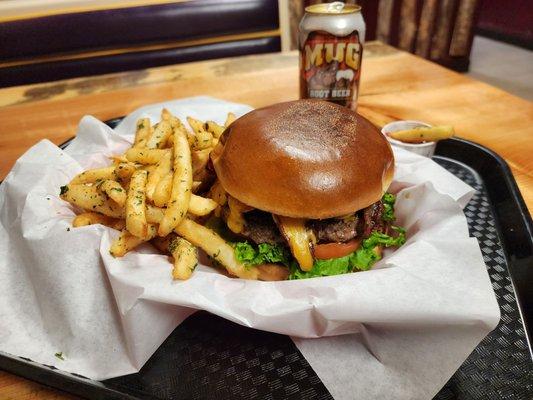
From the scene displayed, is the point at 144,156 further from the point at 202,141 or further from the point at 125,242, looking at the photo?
the point at 125,242

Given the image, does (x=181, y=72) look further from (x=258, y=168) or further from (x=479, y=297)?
(x=479, y=297)

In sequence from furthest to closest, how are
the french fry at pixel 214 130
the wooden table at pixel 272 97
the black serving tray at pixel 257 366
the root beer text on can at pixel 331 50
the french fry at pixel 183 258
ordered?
the wooden table at pixel 272 97 < the root beer text on can at pixel 331 50 < the french fry at pixel 214 130 < the french fry at pixel 183 258 < the black serving tray at pixel 257 366

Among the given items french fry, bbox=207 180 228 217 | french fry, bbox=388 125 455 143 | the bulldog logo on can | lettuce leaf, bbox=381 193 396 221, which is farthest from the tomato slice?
the bulldog logo on can

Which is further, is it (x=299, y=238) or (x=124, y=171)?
(x=124, y=171)

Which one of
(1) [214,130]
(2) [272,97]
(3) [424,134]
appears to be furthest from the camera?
(2) [272,97]

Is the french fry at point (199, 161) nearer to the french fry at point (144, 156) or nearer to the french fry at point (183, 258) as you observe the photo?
the french fry at point (144, 156)

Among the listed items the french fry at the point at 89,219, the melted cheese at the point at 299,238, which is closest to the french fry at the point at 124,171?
the french fry at the point at 89,219

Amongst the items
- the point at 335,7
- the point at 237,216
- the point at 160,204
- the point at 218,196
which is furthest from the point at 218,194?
the point at 335,7

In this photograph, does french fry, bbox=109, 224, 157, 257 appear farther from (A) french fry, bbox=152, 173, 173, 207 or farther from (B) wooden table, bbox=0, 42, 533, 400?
(B) wooden table, bbox=0, 42, 533, 400
